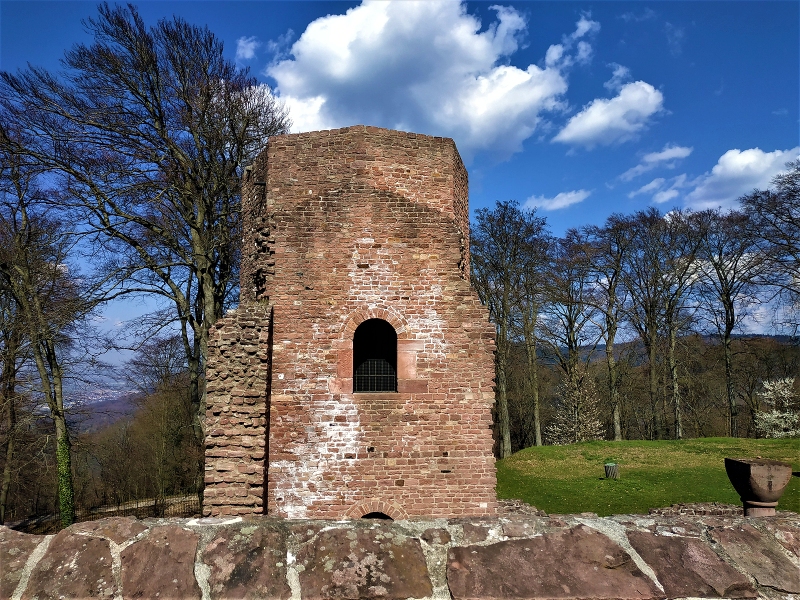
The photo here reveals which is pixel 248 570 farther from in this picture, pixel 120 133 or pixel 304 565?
pixel 120 133

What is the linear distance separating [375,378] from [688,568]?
686 centimetres

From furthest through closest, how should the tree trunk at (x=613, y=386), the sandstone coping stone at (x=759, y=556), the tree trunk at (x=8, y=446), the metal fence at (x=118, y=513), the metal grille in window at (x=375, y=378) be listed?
the tree trunk at (x=613, y=386) → the metal fence at (x=118, y=513) → the tree trunk at (x=8, y=446) → the metal grille in window at (x=375, y=378) → the sandstone coping stone at (x=759, y=556)

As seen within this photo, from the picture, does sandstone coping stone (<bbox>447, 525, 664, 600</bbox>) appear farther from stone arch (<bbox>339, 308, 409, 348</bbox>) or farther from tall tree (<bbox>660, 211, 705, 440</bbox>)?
tall tree (<bbox>660, 211, 705, 440</bbox>)

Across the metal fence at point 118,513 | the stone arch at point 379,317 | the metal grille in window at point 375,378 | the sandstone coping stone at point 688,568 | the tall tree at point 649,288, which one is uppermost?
the tall tree at point 649,288

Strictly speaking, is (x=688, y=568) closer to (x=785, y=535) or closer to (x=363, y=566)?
(x=785, y=535)

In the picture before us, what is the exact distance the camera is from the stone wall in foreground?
1.82 meters

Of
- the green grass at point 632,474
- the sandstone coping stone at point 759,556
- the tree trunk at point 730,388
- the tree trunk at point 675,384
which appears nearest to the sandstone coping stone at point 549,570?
the sandstone coping stone at point 759,556

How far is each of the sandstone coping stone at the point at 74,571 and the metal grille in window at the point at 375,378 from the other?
21.7 feet

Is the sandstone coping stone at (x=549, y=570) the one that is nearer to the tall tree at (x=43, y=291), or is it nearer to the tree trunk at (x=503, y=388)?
the tall tree at (x=43, y=291)

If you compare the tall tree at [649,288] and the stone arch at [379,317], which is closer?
the stone arch at [379,317]

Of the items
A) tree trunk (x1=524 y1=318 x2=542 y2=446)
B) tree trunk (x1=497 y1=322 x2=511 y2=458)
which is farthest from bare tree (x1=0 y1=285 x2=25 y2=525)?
tree trunk (x1=524 y1=318 x2=542 y2=446)

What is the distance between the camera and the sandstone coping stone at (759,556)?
75.2 inches

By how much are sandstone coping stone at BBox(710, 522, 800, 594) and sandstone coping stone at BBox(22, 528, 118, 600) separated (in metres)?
2.41

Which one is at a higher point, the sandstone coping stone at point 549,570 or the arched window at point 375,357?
the arched window at point 375,357
